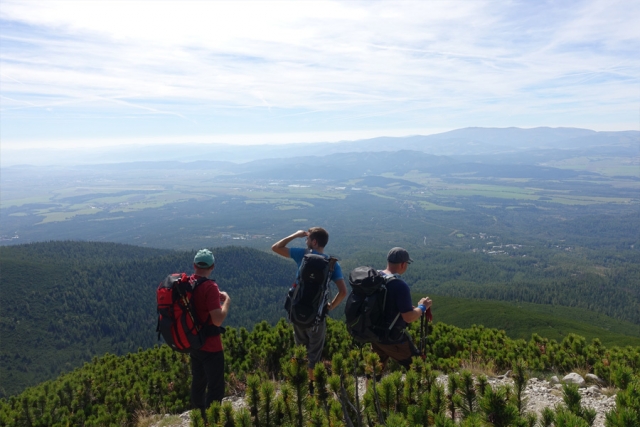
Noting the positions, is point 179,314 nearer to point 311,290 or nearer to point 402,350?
point 311,290

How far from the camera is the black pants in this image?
619cm

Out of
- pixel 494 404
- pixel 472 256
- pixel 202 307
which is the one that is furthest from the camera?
pixel 472 256

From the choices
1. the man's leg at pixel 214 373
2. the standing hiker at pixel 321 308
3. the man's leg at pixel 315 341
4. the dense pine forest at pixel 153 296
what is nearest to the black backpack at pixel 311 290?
the standing hiker at pixel 321 308

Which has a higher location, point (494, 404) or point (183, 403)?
point (494, 404)

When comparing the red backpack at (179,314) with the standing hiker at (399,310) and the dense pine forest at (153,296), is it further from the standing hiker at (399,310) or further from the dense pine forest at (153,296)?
the dense pine forest at (153,296)

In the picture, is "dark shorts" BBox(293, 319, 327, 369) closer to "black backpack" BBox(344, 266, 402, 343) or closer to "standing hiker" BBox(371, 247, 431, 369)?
"black backpack" BBox(344, 266, 402, 343)

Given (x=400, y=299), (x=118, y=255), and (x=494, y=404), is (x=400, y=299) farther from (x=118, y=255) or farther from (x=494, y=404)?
(x=118, y=255)

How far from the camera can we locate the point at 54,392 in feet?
34.8

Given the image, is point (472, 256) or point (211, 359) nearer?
point (211, 359)

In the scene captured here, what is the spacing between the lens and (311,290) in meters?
6.30

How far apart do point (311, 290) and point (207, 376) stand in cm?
226

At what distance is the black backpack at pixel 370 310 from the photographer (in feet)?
18.8

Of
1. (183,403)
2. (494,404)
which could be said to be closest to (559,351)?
(494,404)

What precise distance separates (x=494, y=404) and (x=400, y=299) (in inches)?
80.9
